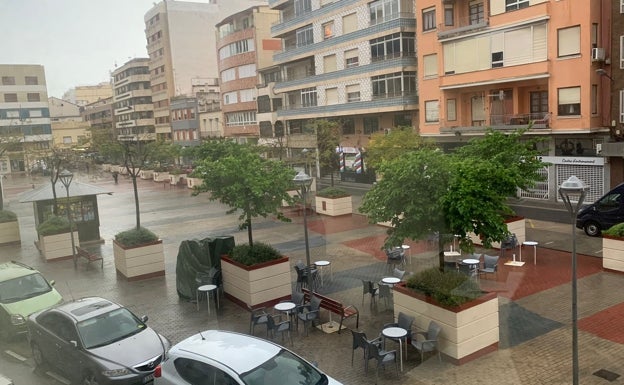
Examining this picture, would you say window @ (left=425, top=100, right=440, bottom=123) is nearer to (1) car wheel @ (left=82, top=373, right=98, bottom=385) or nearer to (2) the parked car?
(2) the parked car

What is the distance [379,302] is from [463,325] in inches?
83.7

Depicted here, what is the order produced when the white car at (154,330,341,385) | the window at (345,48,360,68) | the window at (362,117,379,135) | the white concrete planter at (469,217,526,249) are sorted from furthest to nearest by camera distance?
1. the window at (362,117,379,135)
2. the window at (345,48,360,68)
3. the white concrete planter at (469,217,526,249)
4. the white car at (154,330,341,385)

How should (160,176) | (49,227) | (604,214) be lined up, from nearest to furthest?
(49,227) < (604,214) < (160,176)

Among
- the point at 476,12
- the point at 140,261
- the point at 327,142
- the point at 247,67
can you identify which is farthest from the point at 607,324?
the point at 247,67

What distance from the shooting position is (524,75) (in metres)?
16.6

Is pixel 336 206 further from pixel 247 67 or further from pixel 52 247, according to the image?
pixel 247 67

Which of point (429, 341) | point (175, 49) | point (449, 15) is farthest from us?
point (449, 15)

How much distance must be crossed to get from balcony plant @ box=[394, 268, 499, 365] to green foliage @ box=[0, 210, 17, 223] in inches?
182

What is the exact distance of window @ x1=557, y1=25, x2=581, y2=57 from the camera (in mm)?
15359

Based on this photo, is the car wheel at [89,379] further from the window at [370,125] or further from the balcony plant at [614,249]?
the window at [370,125]

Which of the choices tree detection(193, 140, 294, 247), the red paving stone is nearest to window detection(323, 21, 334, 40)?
tree detection(193, 140, 294, 247)

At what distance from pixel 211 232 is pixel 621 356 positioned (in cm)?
1039

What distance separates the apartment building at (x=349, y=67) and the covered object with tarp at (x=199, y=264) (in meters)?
12.9

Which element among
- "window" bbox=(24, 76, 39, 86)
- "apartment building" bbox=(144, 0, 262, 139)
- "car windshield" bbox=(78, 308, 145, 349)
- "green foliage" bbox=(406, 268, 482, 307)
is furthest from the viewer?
"green foliage" bbox=(406, 268, 482, 307)
